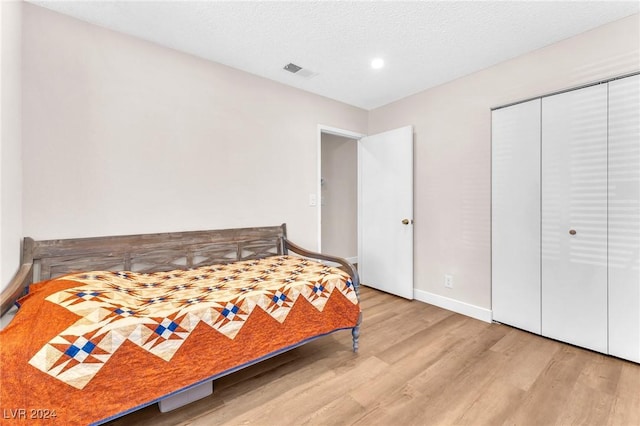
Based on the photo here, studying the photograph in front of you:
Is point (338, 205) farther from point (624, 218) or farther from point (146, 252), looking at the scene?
point (624, 218)

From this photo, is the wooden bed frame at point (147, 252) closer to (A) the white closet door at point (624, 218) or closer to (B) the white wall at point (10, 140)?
(B) the white wall at point (10, 140)

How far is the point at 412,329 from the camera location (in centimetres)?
242

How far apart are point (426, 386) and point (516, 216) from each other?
5.45ft

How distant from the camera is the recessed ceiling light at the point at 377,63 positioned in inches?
96.2

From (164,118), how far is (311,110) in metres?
1.56

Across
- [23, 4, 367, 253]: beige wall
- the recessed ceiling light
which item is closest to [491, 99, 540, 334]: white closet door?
the recessed ceiling light

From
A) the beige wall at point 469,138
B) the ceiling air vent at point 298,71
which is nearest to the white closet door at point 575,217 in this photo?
the beige wall at point 469,138

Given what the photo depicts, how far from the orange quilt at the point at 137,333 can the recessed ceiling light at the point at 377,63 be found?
1.94 m

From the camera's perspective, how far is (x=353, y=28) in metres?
1.99

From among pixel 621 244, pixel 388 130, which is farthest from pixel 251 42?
pixel 621 244

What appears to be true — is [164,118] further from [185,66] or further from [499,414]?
[499,414]

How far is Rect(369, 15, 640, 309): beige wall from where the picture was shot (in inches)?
79.0

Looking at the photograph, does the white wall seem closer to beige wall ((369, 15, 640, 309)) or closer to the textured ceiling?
the textured ceiling

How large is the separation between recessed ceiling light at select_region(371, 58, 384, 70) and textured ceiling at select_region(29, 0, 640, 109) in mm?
54
